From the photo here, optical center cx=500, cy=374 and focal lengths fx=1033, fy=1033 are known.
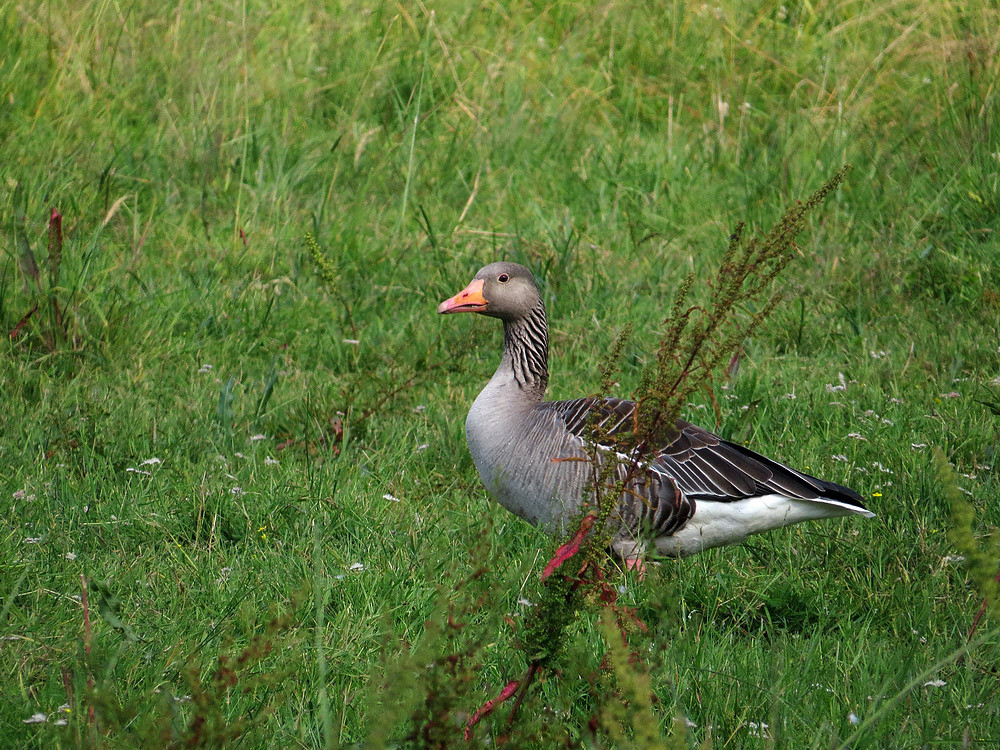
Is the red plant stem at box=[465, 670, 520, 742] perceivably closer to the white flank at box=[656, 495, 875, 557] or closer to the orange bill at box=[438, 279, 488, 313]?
the white flank at box=[656, 495, 875, 557]

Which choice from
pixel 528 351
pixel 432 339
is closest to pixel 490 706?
pixel 528 351

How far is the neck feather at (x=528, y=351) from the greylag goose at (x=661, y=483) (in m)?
0.26

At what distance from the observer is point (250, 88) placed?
22.3ft

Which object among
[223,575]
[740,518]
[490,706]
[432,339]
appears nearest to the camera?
[490,706]

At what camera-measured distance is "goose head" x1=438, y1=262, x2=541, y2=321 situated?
166 inches

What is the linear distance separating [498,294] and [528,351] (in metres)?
0.26

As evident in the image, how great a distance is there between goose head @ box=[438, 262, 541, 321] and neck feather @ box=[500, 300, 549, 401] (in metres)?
0.04

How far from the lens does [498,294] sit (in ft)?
13.8

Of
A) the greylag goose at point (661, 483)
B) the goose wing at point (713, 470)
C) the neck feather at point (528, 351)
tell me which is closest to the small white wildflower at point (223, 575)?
the greylag goose at point (661, 483)

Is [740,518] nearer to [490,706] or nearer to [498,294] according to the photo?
[498,294]

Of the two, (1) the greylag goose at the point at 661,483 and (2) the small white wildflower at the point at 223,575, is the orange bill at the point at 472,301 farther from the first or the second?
(2) the small white wildflower at the point at 223,575

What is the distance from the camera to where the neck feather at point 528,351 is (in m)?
4.16

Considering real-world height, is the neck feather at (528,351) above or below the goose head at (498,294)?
below

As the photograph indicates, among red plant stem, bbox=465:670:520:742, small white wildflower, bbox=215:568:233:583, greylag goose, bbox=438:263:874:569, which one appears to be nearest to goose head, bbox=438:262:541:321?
greylag goose, bbox=438:263:874:569
